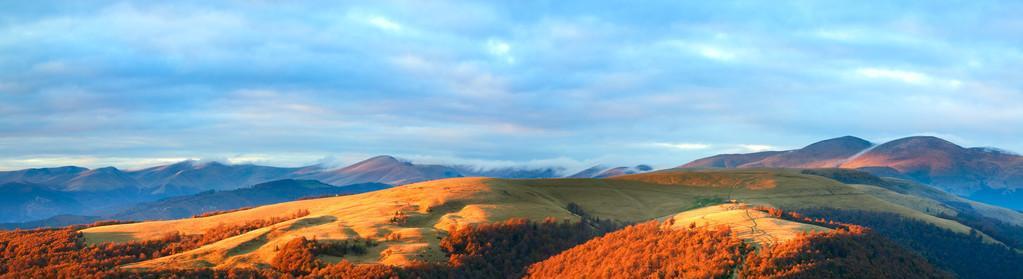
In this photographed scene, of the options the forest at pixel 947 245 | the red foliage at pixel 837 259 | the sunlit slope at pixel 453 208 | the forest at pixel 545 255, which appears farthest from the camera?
the forest at pixel 947 245

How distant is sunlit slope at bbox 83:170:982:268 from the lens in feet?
253

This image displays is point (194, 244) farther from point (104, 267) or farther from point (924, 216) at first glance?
point (924, 216)

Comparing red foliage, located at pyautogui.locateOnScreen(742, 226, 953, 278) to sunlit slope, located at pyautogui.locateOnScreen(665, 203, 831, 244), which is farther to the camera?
sunlit slope, located at pyautogui.locateOnScreen(665, 203, 831, 244)

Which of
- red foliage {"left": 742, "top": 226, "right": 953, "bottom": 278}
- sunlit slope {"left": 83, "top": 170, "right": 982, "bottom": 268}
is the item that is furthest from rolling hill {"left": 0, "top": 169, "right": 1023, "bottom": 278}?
sunlit slope {"left": 83, "top": 170, "right": 982, "bottom": 268}

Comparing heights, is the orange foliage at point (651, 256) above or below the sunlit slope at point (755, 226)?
below

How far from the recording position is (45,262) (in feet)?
253

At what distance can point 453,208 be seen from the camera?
10731 centimetres

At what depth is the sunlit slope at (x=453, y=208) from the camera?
77125 mm

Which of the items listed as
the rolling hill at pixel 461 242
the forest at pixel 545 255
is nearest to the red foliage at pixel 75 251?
the forest at pixel 545 255

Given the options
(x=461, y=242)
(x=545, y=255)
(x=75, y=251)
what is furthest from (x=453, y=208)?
(x=75, y=251)

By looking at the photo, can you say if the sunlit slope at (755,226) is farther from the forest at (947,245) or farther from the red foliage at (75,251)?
the forest at (947,245)

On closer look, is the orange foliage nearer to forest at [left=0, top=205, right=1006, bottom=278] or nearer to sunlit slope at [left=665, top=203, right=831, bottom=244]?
forest at [left=0, top=205, right=1006, bottom=278]

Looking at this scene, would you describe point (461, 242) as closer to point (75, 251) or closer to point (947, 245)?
point (75, 251)

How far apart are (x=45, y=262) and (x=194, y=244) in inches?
577
